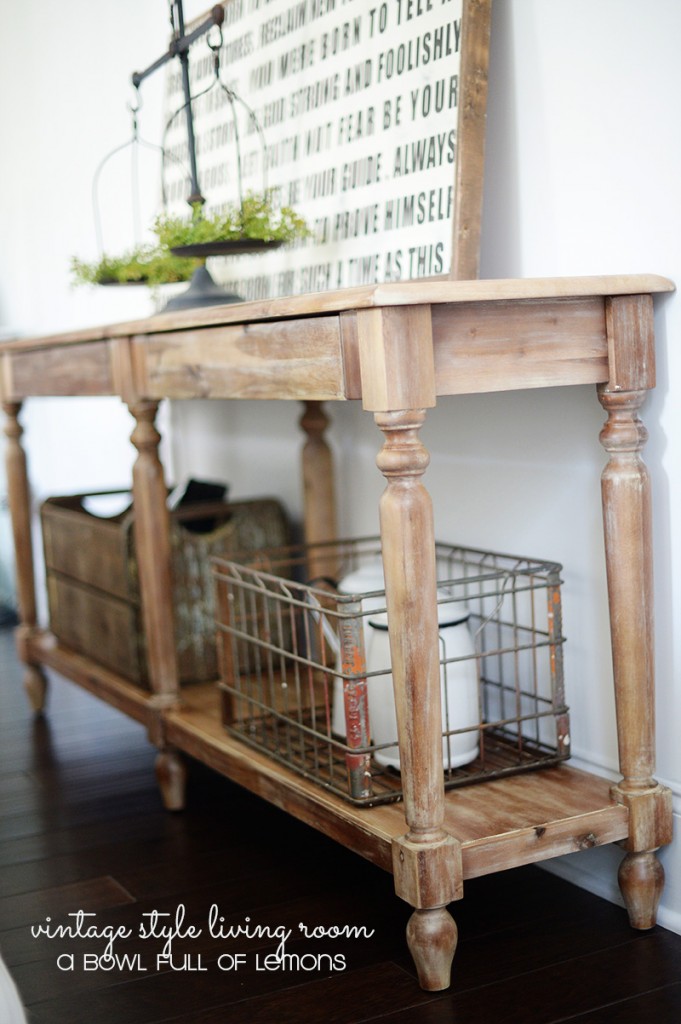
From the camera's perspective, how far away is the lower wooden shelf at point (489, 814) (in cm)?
138

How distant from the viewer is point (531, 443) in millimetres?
1685

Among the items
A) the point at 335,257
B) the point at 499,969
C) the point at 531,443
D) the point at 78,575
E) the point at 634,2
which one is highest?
the point at 634,2

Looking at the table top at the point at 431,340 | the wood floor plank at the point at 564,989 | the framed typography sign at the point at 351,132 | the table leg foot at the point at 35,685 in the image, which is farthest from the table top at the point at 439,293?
the table leg foot at the point at 35,685

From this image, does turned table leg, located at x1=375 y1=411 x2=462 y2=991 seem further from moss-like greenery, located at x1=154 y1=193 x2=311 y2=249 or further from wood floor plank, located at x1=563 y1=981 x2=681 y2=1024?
moss-like greenery, located at x1=154 y1=193 x2=311 y2=249

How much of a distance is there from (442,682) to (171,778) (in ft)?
2.20

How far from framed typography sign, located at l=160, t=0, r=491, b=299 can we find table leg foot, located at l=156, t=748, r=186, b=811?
33.6 inches

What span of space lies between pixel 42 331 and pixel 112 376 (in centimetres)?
182

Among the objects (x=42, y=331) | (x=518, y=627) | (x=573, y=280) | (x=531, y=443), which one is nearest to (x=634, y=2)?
(x=573, y=280)

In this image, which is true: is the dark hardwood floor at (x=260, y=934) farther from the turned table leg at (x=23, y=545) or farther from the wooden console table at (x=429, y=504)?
the turned table leg at (x=23, y=545)

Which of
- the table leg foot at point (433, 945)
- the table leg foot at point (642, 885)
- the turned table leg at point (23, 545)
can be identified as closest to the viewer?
the table leg foot at point (433, 945)

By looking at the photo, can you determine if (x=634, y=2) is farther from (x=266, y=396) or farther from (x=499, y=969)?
(x=499, y=969)

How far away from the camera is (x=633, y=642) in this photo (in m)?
1.43

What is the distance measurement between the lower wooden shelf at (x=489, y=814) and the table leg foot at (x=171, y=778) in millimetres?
238

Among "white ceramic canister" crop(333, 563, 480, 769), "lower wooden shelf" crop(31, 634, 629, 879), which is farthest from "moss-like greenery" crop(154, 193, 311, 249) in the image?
"lower wooden shelf" crop(31, 634, 629, 879)
